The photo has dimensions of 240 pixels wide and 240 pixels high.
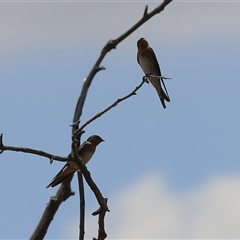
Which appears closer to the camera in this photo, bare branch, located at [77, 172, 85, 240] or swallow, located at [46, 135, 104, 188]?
bare branch, located at [77, 172, 85, 240]

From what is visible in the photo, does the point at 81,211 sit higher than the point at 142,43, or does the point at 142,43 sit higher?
the point at 142,43

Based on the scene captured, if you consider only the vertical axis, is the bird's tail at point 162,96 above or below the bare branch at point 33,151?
above

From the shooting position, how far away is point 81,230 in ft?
8.04

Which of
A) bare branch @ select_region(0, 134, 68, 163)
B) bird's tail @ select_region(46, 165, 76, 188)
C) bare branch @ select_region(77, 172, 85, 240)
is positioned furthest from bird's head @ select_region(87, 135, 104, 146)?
bare branch @ select_region(0, 134, 68, 163)

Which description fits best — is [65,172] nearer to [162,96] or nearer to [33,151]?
[33,151]

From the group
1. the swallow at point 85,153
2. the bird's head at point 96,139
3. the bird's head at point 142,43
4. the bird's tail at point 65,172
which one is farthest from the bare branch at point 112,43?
the bird's head at point 142,43

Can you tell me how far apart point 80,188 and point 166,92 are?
10.1 meters

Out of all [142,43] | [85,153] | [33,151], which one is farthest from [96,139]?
[33,151]

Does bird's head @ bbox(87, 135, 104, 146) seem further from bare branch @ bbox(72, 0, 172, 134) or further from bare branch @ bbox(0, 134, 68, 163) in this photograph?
bare branch @ bbox(72, 0, 172, 134)

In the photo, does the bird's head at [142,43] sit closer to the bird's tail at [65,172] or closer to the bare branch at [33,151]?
the bird's tail at [65,172]

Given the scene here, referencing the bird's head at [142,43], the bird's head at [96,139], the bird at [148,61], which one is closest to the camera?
the bird's head at [96,139]

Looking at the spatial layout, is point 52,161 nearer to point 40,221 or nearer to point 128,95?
point 128,95

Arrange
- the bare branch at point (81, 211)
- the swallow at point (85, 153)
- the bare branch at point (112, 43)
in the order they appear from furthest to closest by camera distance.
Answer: the swallow at point (85, 153) < the bare branch at point (81, 211) < the bare branch at point (112, 43)

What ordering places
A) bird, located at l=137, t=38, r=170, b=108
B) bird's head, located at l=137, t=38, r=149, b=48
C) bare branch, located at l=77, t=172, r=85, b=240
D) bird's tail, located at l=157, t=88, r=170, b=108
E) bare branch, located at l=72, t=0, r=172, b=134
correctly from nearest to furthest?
bare branch, located at l=72, t=0, r=172, b=134, bare branch, located at l=77, t=172, r=85, b=240, bird's tail, located at l=157, t=88, r=170, b=108, bird, located at l=137, t=38, r=170, b=108, bird's head, located at l=137, t=38, r=149, b=48
